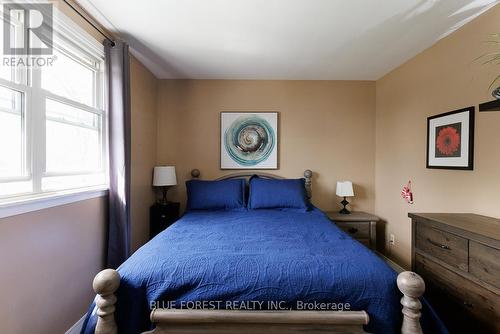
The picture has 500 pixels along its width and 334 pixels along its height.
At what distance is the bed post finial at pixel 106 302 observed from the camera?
43.6 inches

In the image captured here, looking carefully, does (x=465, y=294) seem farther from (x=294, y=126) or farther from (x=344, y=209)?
(x=294, y=126)

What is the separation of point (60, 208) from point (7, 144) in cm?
49

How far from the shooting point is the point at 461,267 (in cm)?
145

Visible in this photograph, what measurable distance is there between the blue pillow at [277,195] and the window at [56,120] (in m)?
1.56

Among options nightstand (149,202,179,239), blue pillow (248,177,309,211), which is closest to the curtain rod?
nightstand (149,202,179,239)

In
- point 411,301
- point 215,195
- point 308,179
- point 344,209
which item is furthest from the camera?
point 308,179

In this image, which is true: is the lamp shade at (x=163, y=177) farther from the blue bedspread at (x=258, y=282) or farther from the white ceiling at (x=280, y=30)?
the blue bedspread at (x=258, y=282)

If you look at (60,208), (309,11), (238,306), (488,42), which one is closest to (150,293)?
(238,306)

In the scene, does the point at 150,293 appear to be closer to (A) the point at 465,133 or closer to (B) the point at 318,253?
(B) the point at 318,253

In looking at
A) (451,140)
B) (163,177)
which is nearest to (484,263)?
(451,140)

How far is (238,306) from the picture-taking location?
3.92 feet

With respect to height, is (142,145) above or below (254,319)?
above

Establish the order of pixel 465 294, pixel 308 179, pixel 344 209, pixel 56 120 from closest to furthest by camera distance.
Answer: pixel 465 294 → pixel 56 120 → pixel 344 209 → pixel 308 179

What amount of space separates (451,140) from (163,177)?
295 cm
